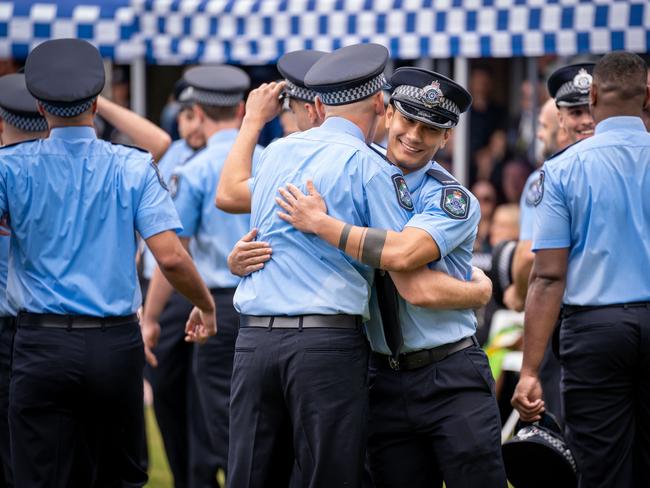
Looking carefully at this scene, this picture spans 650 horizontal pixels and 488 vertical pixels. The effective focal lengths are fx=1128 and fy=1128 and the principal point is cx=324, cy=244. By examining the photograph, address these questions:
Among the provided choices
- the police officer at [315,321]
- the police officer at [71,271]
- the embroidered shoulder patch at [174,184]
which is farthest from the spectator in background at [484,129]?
the police officer at [315,321]

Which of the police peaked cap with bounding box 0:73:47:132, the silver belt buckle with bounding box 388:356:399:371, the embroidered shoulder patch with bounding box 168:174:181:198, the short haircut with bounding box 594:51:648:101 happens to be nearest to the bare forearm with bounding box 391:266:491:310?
the silver belt buckle with bounding box 388:356:399:371

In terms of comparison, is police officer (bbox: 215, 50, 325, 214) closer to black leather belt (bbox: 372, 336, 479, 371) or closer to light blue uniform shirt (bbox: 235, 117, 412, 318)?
light blue uniform shirt (bbox: 235, 117, 412, 318)

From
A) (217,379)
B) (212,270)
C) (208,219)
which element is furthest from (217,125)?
(217,379)

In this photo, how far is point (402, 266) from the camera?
4.03 m

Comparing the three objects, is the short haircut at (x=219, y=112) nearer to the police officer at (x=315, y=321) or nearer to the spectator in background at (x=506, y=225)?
the police officer at (x=315, y=321)

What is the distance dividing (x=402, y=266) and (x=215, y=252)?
2.56 m

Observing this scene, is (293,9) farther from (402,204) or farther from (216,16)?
(402,204)

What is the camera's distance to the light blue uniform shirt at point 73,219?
482 centimetres

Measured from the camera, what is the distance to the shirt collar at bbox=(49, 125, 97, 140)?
490 cm

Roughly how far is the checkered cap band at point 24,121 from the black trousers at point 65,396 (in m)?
1.06

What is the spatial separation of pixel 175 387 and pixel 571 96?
2.97 metres

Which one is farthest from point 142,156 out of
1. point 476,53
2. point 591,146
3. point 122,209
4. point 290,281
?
point 476,53

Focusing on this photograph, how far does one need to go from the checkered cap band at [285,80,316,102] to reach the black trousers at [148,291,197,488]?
209 cm

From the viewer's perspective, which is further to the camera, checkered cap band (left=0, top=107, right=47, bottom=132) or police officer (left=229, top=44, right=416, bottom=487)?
checkered cap band (left=0, top=107, right=47, bottom=132)
